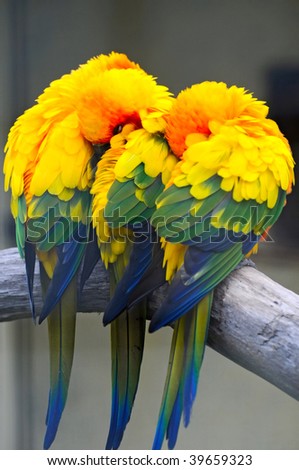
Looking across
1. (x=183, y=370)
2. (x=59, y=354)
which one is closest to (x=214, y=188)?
(x=183, y=370)

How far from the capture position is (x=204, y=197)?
3.68 feet

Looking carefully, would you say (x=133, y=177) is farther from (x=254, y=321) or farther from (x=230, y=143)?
(x=254, y=321)

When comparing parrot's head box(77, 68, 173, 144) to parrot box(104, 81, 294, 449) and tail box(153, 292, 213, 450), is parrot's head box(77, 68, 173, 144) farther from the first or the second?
tail box(153, 292, 213, 450)

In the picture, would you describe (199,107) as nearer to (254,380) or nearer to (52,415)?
(254,380)

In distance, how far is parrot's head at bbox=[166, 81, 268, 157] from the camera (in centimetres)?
113

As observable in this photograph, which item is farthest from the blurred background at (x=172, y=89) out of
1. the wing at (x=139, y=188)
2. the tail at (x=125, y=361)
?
→ the wing at (x=139, y=188)

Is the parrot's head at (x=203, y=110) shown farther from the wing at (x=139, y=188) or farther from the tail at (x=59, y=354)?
the tail at (x=59, y=354)

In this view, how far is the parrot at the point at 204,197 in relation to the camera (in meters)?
1.12

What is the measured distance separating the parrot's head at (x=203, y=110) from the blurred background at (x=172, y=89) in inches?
1.2

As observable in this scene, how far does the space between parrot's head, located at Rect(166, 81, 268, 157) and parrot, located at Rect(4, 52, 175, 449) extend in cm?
4

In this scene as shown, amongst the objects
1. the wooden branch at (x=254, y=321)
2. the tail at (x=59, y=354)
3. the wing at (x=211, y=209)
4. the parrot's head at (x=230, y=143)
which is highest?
the parrot's head at (x=230, y=143)

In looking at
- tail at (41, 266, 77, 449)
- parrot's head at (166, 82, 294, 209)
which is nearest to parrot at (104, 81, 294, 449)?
parrot's head at (166, 82, 294, 209)
